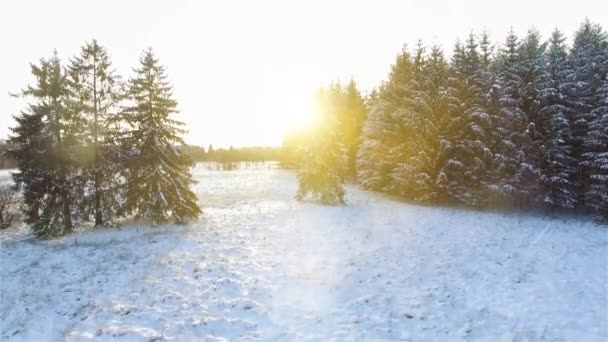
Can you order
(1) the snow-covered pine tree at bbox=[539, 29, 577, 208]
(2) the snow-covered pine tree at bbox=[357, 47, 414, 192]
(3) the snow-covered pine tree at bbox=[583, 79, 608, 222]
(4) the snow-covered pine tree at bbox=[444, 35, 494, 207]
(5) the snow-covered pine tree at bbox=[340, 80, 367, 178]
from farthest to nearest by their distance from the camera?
(5) the snow-covered pine tree at bbox=[340, 80, 367, 178]
(2) the snow-covered pine tree at bbox=[357, 47, 414, 192]
(4) the snow-covered pine tree at bbox=[444, 35, 494, 207]
(1) the snow-covered pine tree at bbox=[539, 29, 577, 208]
(3) the snow-covered pine tree at bbox=[583, 79, 608, 222]

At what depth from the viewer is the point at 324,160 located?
989 inches

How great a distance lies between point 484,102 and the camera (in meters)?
24.4

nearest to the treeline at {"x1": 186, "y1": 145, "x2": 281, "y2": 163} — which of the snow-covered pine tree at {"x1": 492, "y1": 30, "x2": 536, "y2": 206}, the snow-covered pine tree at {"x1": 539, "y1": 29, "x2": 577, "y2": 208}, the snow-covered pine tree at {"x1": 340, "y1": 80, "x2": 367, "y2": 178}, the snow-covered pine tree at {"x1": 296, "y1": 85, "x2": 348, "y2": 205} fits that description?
the snow-covered pine tree at {"x1": 340, "y1": 80, "x2": 367, "y2": 178}

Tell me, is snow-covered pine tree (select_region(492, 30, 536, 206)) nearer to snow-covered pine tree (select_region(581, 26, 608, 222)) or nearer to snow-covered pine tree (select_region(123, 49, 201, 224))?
snow-covered pine tree (select_region(581, 26, 608, 222))

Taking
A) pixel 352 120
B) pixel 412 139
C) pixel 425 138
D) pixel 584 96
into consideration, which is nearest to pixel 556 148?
pixel 584 96

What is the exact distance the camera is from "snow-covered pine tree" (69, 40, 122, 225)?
1906 centimetres

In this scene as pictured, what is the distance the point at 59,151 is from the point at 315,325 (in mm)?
16074

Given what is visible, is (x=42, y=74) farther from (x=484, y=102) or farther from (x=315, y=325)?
(x=484, y=102)

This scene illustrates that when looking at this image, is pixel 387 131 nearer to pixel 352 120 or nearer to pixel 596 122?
pixel 596 122

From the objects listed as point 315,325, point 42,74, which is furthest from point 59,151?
point 315,325

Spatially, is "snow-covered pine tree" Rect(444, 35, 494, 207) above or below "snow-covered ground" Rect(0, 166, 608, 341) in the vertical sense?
above

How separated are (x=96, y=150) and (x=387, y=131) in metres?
19.6

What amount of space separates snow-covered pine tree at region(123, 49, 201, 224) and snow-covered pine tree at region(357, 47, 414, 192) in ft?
47.8

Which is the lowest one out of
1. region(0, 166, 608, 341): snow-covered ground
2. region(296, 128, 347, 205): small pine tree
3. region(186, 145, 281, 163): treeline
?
region(0, 166, 608, 341): snow-covered ground
